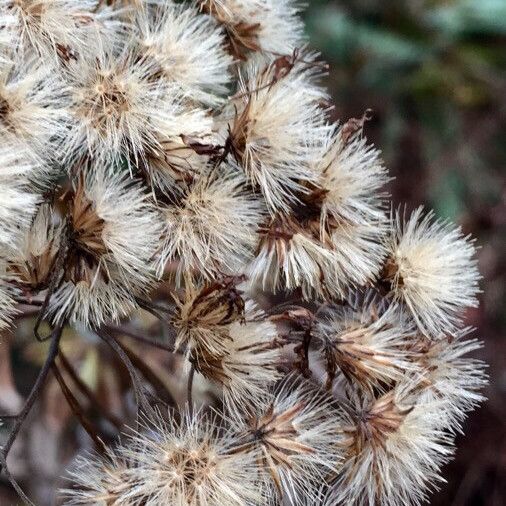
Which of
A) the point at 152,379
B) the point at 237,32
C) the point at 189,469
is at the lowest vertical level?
the point at 152,379

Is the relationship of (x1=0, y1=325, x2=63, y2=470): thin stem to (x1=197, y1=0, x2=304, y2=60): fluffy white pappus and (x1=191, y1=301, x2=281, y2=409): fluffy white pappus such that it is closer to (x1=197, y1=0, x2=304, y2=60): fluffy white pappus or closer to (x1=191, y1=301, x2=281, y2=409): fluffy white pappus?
(x1=191, y1=301, x2=281, y2=409): fluffy white pappus

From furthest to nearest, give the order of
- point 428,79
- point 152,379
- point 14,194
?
point 428,79 < point 152,379 < point 14,194

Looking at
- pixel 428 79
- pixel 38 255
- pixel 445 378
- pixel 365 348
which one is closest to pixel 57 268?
pixel 38 255

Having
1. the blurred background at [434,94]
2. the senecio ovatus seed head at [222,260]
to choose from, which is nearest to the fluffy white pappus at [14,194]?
the senecio ovatus seed head at [222,260]

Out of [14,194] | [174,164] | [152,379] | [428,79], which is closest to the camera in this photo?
[14,194]

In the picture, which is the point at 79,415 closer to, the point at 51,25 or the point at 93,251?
the point at 93,251

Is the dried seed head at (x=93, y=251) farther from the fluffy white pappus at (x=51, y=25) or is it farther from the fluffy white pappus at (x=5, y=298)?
the fluffy white pappus at (x=51, y=25)
